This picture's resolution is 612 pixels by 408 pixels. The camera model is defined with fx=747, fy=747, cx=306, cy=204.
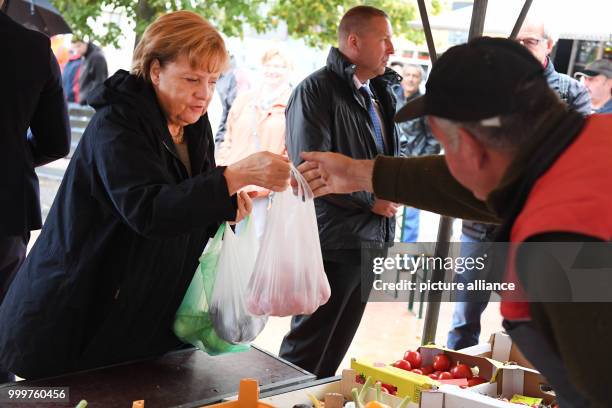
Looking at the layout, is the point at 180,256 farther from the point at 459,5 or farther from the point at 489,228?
the point at 459,5

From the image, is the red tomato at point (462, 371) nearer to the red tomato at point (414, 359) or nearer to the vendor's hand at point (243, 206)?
the red tomato at point (414, 359)

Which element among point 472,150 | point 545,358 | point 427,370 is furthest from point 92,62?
point 545,358

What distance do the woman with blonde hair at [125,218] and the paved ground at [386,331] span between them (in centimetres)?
260

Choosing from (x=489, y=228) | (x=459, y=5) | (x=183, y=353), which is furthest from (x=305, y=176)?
(x=459, y=5)

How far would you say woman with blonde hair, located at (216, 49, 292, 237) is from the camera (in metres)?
5.36

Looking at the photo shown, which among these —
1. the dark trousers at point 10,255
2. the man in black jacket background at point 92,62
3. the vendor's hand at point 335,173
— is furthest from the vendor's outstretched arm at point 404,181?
the man in black jacket background at point 92,62

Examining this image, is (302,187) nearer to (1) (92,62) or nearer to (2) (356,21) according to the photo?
(2) (356,21)

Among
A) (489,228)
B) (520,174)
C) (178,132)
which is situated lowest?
(489,228)

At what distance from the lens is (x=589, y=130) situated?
1.20 metres

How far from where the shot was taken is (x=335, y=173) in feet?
7.37

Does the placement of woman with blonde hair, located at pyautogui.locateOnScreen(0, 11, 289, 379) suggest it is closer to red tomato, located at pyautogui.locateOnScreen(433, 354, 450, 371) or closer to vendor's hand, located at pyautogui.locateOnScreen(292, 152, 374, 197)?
vendor's hand, located at pyautogui.locateOnScreen(292, 152, 374, 197)

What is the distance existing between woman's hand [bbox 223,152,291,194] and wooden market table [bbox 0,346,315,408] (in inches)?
22.5

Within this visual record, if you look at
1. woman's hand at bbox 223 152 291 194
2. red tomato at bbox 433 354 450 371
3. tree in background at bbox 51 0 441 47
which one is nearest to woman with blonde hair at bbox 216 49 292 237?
tree in background at bbox 51 0 441 47

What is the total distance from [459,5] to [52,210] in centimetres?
606
